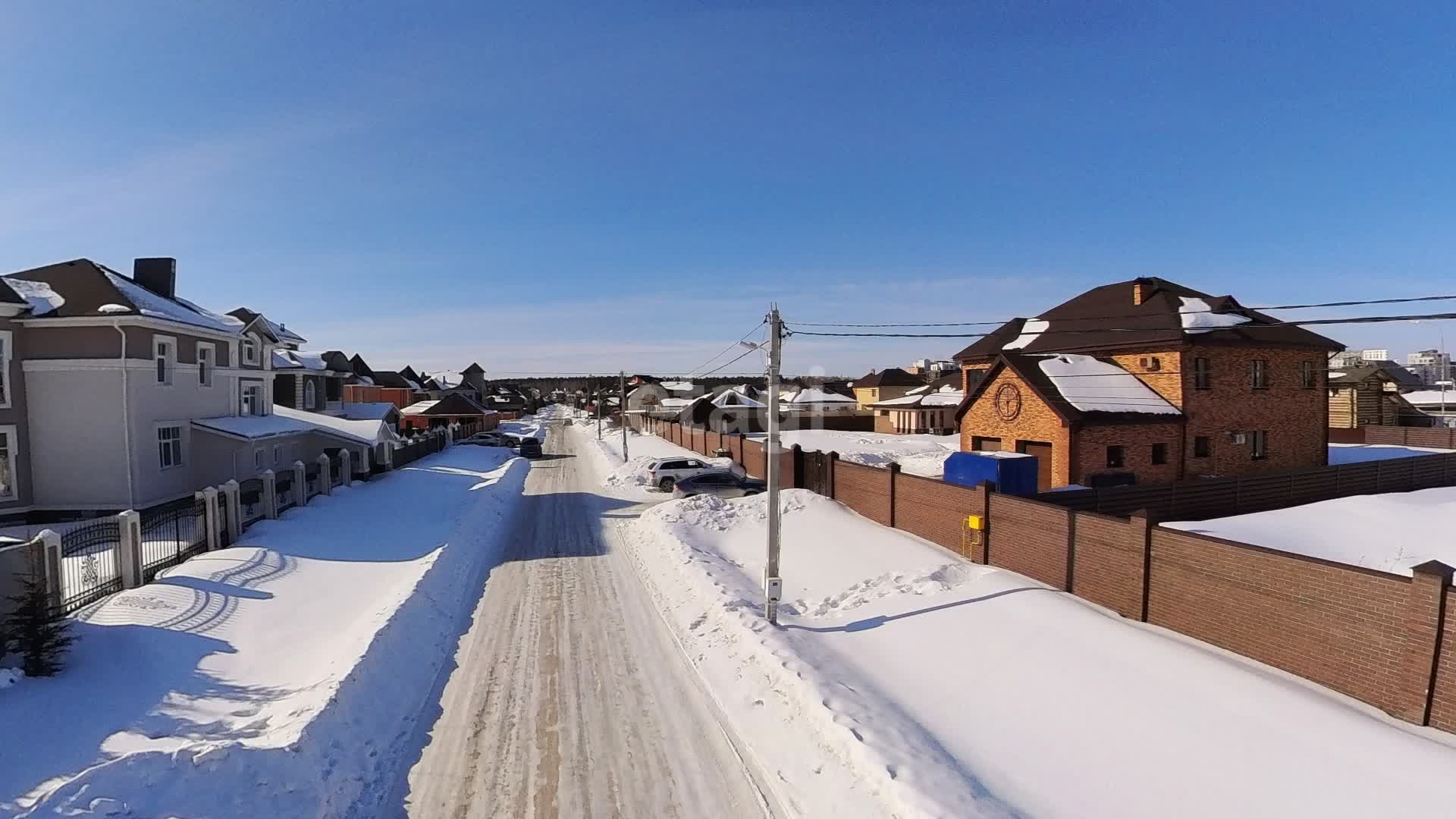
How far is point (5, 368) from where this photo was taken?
1808 cm

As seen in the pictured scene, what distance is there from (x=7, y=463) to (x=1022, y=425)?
29.1 m

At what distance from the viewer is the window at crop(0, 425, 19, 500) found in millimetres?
18016

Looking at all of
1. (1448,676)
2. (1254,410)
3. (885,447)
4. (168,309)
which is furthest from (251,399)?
(1254,410)

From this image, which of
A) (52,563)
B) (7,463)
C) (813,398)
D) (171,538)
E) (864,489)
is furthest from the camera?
(813,398)

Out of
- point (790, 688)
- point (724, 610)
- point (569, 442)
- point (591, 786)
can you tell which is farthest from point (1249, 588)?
point (569, 442)

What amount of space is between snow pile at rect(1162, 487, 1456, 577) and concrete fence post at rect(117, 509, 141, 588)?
757 inches

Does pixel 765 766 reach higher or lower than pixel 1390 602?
lower

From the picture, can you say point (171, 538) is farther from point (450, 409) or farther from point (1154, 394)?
point (450, 409)

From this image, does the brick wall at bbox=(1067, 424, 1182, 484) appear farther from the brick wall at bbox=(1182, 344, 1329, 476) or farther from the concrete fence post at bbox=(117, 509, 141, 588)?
the concrete fence post at bbox=(117, 509, 141, 588)

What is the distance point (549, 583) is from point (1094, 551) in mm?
10244

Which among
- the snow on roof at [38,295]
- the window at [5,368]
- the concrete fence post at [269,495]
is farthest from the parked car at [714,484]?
the window at [5,368]

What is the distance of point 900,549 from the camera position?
14.7 meters

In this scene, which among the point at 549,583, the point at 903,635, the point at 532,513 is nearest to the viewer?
the point at 903,635

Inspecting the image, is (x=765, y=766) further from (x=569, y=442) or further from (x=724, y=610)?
(x=569, y=442)
